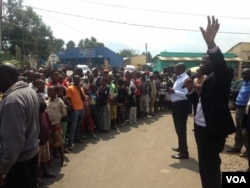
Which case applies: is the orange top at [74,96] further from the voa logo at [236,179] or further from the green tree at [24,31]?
the green tree at [24,31]

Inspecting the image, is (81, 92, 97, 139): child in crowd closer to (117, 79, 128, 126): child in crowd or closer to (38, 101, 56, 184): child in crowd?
(117, 79, 128, 126): child in crowd

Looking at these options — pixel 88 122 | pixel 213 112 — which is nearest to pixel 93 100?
pixel 88 122

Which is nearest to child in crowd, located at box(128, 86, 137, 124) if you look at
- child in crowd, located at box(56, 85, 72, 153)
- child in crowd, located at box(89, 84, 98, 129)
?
child in crowd, located at box(89, 84, 98, 129)

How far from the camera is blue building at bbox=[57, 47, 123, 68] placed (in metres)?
42.2

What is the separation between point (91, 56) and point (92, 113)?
33.5 m

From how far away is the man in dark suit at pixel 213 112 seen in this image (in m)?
3.60

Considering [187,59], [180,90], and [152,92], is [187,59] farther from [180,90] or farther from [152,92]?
[180,90]

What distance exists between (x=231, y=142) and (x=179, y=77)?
3105 millimetres

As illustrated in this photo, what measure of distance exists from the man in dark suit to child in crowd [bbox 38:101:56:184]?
2.51m

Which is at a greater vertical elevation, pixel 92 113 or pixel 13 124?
pixel 13 124

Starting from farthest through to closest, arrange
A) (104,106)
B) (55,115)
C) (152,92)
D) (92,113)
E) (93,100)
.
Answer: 1. (152,92)
2. (104,106)
3. (92,113)
4. (93,100)
5. (55,115)

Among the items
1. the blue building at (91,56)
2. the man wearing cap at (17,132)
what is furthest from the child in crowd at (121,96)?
the blue building at (91,56)

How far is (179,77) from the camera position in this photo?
6.99m

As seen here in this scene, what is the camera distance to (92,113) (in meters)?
9.88
